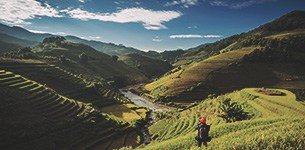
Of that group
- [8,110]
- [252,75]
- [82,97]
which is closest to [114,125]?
[8,110]

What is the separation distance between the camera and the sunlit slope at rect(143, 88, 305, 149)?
1588 centimetres

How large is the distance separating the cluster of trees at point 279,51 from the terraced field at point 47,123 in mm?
80261

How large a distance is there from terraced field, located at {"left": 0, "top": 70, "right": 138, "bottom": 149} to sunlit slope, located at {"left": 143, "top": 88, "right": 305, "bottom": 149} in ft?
40.1

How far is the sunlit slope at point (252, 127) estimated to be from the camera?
52.1 ft

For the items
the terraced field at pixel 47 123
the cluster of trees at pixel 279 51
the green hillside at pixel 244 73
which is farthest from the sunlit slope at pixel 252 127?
the cluster of trees at pixel 279 51

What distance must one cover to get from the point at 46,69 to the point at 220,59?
8691 cm

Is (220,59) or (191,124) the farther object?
(220,59)

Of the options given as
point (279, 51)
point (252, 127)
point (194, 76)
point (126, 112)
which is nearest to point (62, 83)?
point (126, 112)

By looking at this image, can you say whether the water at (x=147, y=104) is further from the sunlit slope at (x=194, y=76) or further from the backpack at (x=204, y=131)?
the backpack at (x=204, y=131)

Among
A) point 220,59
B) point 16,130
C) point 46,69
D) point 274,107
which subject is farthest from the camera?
point 220,59

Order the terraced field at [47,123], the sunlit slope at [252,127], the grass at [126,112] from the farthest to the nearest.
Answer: the grass at [126,112] → the terraced field at [47,123] → the sunlit slope at [252,127]

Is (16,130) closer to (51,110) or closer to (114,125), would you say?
(51,110)

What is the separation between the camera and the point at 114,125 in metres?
55.8

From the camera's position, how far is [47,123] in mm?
47531
